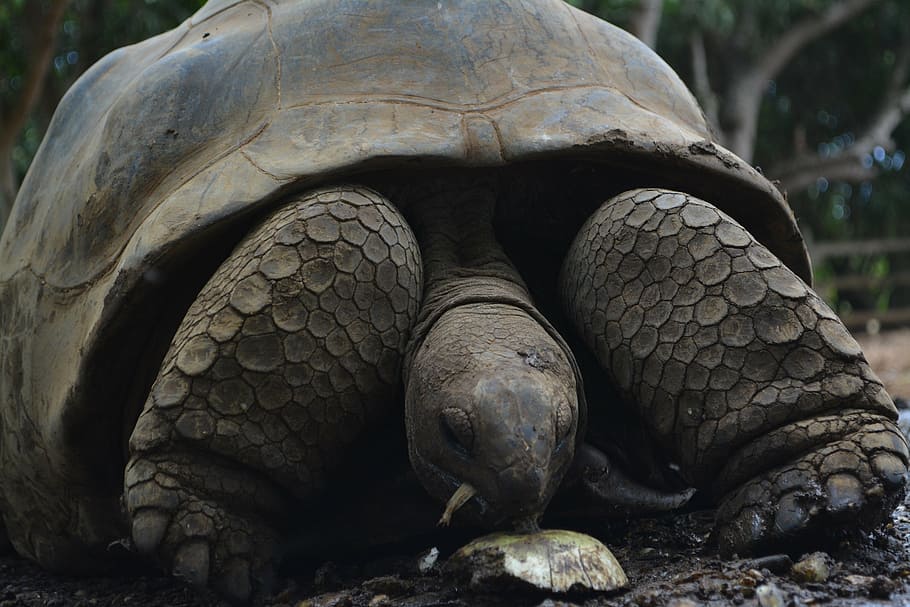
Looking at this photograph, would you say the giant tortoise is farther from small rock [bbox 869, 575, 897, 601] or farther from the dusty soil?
the dusty soil

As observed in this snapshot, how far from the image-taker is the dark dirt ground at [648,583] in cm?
185

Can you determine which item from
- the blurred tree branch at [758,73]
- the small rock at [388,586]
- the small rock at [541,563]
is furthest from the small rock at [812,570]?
the blurred tree branch at [758,73]

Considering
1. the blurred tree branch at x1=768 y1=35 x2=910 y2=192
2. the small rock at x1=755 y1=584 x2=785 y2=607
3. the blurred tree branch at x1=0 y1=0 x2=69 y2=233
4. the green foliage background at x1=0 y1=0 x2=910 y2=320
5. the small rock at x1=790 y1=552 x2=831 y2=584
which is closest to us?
the small rock at x1=755 y1=584 x2=785 y2=607

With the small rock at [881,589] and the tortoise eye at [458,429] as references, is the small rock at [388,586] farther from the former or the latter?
the small rock at [881,589]

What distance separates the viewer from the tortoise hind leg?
7.28 feet

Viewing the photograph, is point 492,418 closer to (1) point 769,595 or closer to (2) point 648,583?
(2) point 648,583

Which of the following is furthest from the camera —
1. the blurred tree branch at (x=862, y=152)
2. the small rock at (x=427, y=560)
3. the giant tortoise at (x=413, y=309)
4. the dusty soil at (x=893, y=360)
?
the blurred tree branch at (x=862, y=152)

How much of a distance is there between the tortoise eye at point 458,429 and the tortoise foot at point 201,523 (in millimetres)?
494

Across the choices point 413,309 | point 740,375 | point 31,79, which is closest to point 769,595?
point 740,375

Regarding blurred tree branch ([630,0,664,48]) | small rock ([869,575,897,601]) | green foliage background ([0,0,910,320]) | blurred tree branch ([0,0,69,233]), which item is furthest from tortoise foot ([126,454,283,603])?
green foliage background ([0,0,910,320])

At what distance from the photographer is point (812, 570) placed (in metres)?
1.93

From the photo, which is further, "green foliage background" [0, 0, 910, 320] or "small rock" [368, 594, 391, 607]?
"green foliage background" [0, 0, 910, 320]

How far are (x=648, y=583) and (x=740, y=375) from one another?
49cm

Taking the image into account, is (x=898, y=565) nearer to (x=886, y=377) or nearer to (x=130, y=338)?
(x=130, y=338)
